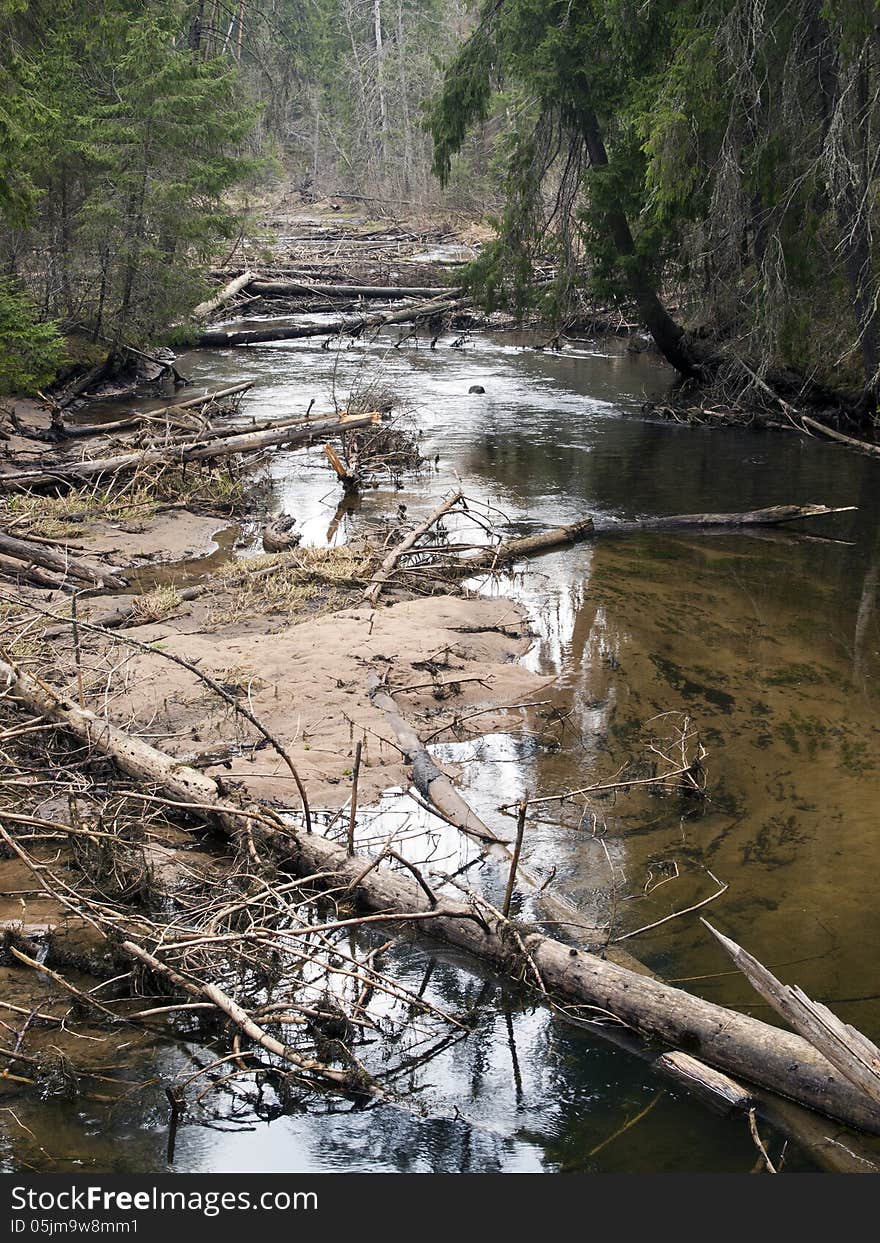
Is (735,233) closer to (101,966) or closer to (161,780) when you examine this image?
(161,780)

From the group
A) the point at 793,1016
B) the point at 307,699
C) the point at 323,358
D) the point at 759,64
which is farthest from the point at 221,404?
the point at 793,1016

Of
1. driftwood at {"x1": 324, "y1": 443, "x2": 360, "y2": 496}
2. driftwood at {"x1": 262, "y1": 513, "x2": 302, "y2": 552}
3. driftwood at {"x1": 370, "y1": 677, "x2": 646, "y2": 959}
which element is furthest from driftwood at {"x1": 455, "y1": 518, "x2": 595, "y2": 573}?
driftwood at {"x1": 370, "y1": 677, "x2": 646, "y2": 959}

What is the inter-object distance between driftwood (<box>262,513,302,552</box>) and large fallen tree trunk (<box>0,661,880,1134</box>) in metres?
5.46

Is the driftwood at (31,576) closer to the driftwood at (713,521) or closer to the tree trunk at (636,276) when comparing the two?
the driftwood at (713,521)

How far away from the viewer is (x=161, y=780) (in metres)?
6.20

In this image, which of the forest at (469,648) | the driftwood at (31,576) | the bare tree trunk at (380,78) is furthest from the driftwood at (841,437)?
the bare tree trunk at (380,78)

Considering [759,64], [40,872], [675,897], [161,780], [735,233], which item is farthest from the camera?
[735,233]

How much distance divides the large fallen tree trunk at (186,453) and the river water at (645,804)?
2.56 feet

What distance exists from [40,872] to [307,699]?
277 cm

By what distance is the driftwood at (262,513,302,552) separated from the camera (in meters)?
11.9

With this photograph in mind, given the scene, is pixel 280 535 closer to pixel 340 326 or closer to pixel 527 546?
pixel 527 546

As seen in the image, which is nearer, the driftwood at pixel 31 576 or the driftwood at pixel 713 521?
the driftwood at pixel 31 576

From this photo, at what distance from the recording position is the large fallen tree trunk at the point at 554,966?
4.27 m

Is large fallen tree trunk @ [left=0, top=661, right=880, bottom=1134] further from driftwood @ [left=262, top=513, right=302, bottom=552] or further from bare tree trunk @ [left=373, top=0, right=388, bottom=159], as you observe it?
bare tree trunk @ [left=373, top=0, right=388, bottom=159]
